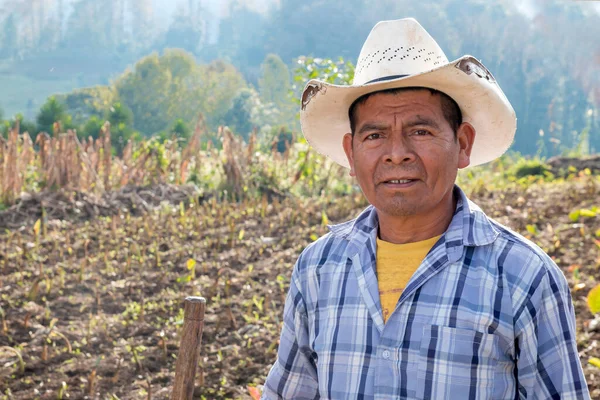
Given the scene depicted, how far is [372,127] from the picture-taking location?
1.74 m

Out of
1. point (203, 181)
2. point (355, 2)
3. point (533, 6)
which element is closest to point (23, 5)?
point (355, 2)

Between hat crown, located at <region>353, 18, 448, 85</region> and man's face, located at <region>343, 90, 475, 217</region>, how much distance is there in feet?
0.17

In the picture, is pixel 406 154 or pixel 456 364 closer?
pixel 456 364

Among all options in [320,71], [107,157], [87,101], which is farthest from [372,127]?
[87,101]

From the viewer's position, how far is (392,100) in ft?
5.70

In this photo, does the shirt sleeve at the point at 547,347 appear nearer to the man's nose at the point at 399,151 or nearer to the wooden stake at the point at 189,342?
the man's nose at the point at 399,151

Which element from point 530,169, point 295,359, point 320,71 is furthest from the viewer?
point 530,169

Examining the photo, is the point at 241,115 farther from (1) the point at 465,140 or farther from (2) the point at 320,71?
(1) the point at 465,140

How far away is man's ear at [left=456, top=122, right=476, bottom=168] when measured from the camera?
182cm

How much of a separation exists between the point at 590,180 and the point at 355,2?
9741 cm

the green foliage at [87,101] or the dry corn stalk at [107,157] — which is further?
the green foliage at [87,101]

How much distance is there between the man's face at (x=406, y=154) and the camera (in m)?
1.67

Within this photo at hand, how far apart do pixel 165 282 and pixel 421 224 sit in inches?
136

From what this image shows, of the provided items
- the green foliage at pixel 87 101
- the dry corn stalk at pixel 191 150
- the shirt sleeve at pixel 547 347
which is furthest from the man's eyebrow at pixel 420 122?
the green foliage at pixel 87 101
